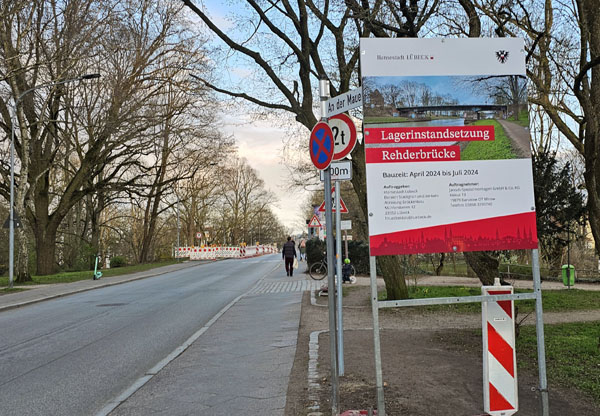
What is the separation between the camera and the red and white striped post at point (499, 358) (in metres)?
4.58

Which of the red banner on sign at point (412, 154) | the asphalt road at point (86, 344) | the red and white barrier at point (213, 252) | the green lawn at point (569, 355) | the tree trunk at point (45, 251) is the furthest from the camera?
the red and white barrier at point (213, 252)

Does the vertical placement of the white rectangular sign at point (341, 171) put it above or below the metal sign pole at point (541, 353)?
above

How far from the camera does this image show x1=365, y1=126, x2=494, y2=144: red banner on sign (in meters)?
4.80

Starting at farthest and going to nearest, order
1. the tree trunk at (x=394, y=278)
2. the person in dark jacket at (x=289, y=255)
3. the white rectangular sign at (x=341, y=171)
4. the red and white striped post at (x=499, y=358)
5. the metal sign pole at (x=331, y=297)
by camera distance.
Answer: the person in dark jacket at (x=289, y=255)
the tree trunk at (x=394, y=278)
the white rectangular sign at (x=341, y=171)
the metal sign pole at (x=331, y=297)
the red and white striped post at (x=499, y=358)

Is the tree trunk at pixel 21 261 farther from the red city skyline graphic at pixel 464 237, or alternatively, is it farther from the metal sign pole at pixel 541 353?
the metal sign pole at pixel 541 353

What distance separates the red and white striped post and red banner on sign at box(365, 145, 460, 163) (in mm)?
1164

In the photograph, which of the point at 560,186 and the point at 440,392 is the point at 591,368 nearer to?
the point at 440,392

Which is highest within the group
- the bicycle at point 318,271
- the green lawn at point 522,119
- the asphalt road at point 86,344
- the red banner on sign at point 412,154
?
the green lawn at point 522,119

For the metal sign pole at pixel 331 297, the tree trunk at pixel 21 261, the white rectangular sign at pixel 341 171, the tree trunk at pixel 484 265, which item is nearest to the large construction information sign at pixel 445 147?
the metal sign pole at pixel 331 297

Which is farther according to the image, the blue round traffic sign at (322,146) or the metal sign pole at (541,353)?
the blue round traffic sign at (322,146)

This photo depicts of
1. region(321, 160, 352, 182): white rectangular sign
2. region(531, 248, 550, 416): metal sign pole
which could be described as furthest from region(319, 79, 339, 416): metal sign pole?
region(531, 248, 550, 416): metal sign pole

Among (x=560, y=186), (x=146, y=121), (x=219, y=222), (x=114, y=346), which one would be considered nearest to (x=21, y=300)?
(x=114, y=346)

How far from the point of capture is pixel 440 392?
5496 mm

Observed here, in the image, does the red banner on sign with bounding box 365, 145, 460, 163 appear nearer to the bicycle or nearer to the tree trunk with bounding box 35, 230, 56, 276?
the bicycle
